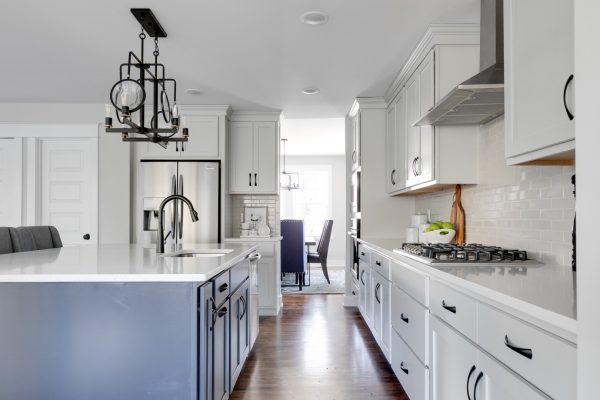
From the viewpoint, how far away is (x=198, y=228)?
4523 mm

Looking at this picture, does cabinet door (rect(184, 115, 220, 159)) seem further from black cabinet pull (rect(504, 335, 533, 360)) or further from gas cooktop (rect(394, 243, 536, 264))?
black cabinet pull (rect(504, 335, 533, 360))

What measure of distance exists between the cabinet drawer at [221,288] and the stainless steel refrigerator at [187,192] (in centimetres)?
242

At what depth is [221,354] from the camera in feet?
6.71

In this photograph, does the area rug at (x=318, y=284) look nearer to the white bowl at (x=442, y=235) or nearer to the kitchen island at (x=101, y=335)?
the white bowl at (x=442, y=235)

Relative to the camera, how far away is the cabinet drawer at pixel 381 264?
2871mm

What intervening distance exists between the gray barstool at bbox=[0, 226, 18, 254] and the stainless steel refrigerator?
195cm

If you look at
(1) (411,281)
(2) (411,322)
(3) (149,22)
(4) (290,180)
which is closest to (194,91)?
(3) (149,22)

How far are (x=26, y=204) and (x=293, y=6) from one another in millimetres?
3946

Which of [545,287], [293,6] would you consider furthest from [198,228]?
[545,287]

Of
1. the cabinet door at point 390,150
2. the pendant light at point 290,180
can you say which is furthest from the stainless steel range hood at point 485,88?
the pendant light at point 290,180

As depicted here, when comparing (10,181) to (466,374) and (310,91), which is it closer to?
(310,91)

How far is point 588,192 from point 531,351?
514mm

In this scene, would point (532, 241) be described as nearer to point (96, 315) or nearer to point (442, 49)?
point (442, 49)

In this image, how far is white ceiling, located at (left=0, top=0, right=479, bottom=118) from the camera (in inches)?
97.2
